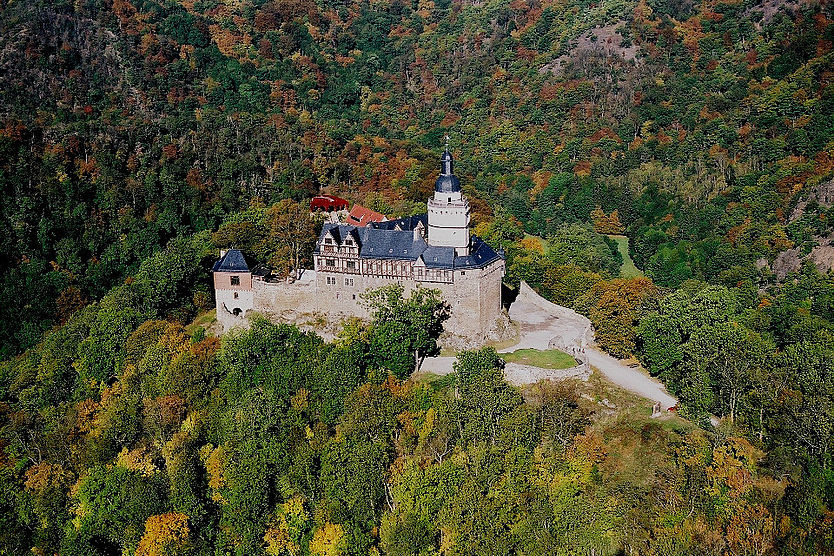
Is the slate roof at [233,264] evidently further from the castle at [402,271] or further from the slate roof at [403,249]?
the slate roof at [403,249]

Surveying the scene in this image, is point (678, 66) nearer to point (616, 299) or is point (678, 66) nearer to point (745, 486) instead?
point (616, 299)

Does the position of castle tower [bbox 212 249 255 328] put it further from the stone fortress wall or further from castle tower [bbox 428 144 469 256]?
castle tower [bbox 428 144 469 256]

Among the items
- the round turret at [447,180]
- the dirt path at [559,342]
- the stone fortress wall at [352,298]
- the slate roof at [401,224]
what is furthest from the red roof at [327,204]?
the round turret at [447,180]

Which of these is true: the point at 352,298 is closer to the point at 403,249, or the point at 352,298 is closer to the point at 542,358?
the point at 403,249

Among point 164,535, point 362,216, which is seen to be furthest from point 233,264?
point 164,535

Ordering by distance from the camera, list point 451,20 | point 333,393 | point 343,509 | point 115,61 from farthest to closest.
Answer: point 451,20 → point 115,61 → point 333,393 → point 343,509

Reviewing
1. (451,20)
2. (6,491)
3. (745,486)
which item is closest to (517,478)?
(745,486)

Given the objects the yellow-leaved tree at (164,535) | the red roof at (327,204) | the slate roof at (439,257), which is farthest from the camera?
the red roof at (327,204)
